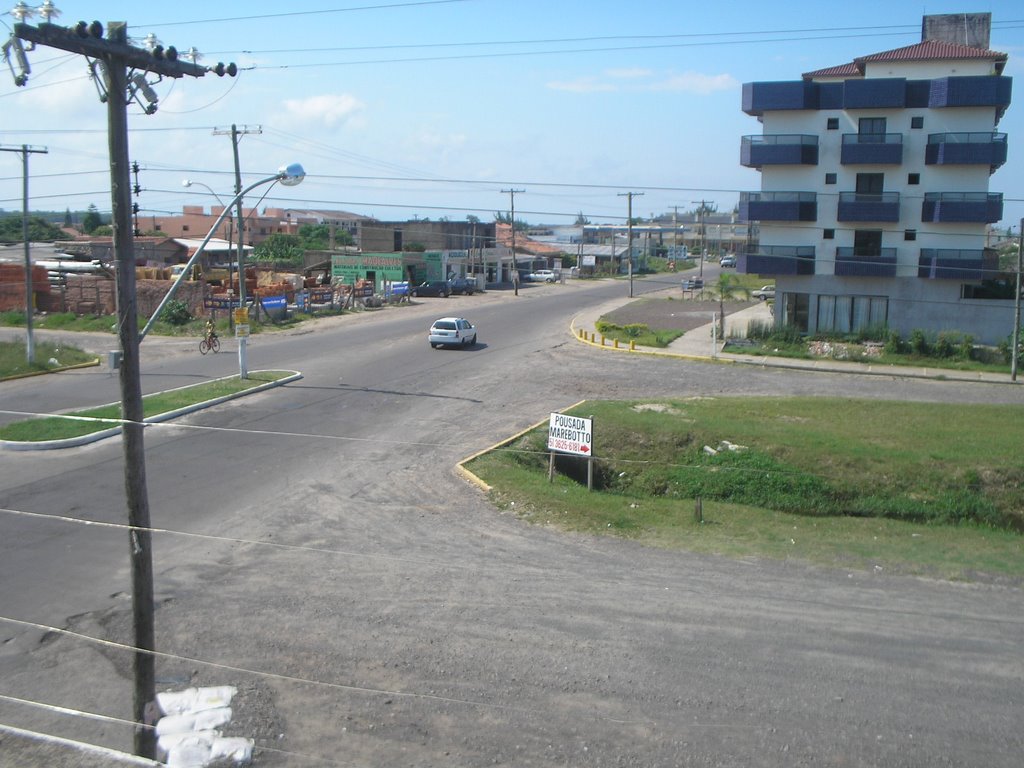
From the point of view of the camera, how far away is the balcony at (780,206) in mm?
47172

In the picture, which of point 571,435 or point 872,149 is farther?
point 872,149

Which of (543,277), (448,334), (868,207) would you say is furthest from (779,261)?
(543,277)

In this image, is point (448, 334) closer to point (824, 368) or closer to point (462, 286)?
point (824, 368)

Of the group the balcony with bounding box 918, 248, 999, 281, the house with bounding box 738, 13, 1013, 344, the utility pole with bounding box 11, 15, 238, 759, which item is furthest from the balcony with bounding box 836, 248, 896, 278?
the utility pole with bounding box 11, 15, 238, 759

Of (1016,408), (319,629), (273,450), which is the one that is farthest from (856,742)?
(1016,408)

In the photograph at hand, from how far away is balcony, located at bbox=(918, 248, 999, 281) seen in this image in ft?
145

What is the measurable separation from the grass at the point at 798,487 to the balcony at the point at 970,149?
2215cm

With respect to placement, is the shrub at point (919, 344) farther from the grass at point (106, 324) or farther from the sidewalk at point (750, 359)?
the grass at point (106, 324)

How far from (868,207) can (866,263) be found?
292 cm

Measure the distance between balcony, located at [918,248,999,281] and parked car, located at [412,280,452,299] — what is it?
3593 centimetres

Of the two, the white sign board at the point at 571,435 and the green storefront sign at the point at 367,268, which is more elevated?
the green storefront sign at the point at 367,268

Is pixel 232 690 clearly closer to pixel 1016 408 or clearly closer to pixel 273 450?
pixel 273 450

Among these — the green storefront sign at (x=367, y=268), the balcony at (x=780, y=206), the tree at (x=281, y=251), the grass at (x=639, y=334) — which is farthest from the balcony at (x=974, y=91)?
the tree at (x=281, y=251)

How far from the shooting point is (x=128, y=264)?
9492 mm
